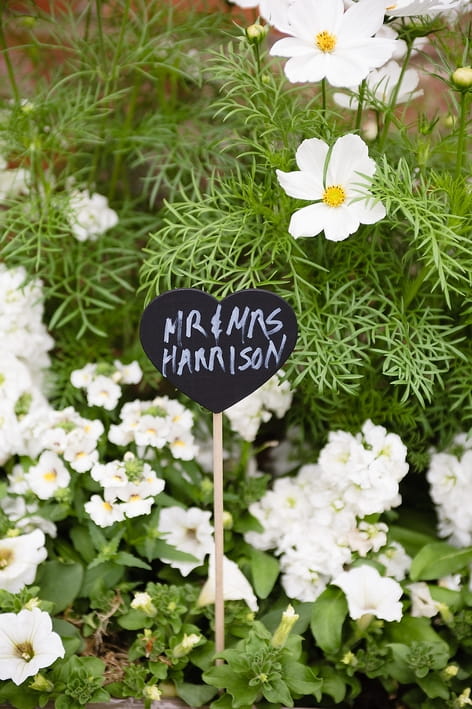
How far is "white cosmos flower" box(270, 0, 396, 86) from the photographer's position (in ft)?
2.58

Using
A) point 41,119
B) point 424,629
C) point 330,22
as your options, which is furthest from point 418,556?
point 41,119

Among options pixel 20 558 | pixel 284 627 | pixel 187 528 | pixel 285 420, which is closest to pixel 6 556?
pixel 20 558

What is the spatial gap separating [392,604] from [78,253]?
2.24ft

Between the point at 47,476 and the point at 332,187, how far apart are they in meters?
0.50

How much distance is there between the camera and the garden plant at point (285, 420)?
0.82 meters

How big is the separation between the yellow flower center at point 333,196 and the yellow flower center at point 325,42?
0.48 feet

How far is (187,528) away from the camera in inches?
39.5

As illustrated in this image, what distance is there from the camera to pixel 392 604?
2.89 feet

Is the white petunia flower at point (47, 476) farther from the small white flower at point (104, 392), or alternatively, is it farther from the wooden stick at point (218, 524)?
the wooden stick at point (218, 524)

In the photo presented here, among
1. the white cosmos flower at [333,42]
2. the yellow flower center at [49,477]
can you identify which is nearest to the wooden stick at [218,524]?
the yellow flower center at [49,477]

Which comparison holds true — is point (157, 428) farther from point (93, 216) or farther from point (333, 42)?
point (333, 42)

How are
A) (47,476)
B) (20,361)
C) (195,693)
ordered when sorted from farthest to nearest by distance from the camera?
1. (20,361)
2. (47,476)
3. (195,693)

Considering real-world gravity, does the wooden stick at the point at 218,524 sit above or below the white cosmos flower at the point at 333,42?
below

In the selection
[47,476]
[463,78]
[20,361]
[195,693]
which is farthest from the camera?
[20,361]
